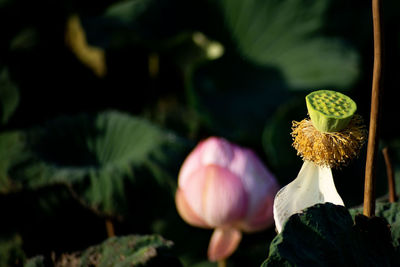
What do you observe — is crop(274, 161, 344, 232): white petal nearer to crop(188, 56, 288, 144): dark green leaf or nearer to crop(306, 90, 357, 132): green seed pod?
crop(306, 90, 357, 132): green seed pod

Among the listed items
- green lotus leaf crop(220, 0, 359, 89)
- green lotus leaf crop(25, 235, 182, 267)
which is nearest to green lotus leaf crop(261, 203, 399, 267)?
green lotus leaf crop(25, 235, 182, 267)

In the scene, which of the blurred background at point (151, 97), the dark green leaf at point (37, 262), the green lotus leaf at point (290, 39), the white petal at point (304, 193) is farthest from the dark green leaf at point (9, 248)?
the green lotus leaf at point (290, 39)

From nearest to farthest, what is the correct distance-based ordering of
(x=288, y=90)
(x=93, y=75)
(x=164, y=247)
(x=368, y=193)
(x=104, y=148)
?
(x=368, y=193) → (x=164, y=247) → (x=104, y=148) → (x=288, y=90) → (x=93, y=75)

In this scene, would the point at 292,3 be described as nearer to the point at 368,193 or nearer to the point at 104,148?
the point at 104,148

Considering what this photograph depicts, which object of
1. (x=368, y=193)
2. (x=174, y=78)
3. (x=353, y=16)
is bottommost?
(x=174, y=78)

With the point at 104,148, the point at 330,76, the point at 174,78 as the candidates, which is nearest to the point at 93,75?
the point at 174,78

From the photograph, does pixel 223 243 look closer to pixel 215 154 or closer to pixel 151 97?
pixel 215 154

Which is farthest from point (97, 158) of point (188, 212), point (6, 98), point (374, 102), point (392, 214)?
point (374, 102)
